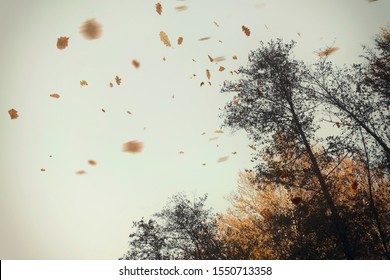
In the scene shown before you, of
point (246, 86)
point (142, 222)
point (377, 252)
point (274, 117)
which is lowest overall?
point (377, 252)

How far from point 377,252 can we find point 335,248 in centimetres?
213

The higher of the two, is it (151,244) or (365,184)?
(365,184)

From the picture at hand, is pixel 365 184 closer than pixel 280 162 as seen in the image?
No

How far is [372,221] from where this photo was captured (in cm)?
810

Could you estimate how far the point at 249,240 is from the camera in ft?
43.4

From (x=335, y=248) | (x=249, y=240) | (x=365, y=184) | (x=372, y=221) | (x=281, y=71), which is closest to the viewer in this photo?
(x=335, y=248)

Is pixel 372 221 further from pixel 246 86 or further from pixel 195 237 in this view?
pixel 195 237

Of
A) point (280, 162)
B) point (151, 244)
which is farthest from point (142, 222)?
point (280, 162)

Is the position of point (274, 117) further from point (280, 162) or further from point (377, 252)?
point (377, 252)

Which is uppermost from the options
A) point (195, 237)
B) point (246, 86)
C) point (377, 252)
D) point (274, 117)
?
point (246, 86)

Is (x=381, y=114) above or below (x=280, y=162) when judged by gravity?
above
